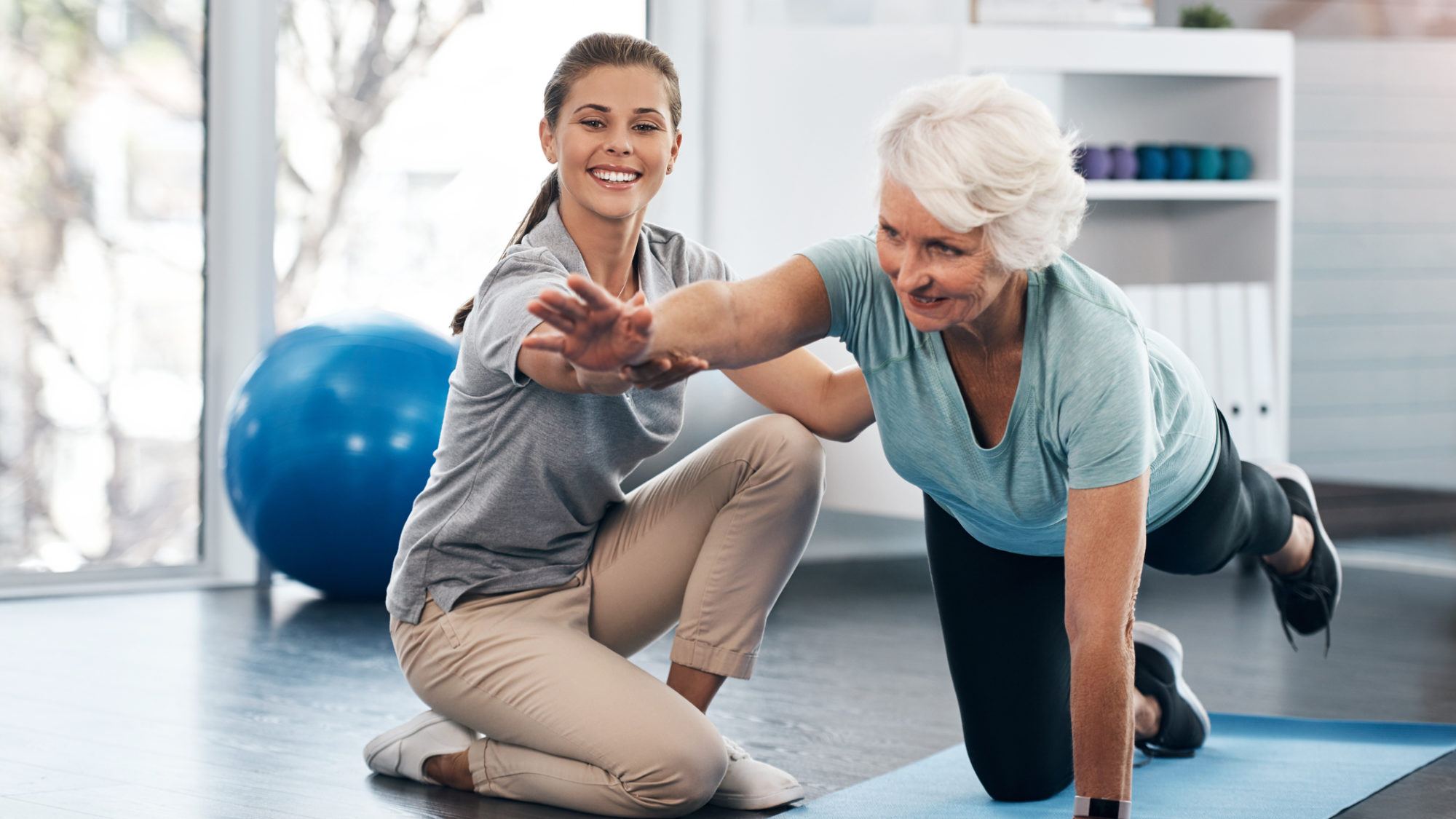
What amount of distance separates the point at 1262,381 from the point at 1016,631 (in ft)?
7.62

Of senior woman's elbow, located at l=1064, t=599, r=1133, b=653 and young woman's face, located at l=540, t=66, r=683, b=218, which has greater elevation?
young woman's face, located at l=540, t=66, r=683, b=218

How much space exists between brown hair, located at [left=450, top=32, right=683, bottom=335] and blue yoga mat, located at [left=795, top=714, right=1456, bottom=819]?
33.0 inches

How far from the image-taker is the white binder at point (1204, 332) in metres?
3.98

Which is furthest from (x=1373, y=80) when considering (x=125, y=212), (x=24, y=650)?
(x=24, y=650)

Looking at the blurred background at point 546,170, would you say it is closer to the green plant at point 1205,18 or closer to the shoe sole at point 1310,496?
the green plant at point 1205,18

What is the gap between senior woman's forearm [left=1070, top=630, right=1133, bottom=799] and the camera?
1.48 m

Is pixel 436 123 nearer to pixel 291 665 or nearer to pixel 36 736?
pixel 291 665

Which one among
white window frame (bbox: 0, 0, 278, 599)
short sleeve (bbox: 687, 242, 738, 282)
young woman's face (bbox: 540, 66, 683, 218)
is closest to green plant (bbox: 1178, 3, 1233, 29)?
white window frame (bbox: 0, 0, 278, 599)

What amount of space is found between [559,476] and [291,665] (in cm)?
120

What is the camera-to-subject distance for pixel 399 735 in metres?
2.11

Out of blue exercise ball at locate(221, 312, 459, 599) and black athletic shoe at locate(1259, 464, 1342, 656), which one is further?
blue exercise ball at locate(221, 312, 459, 599)

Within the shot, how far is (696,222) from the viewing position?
14.2 feet

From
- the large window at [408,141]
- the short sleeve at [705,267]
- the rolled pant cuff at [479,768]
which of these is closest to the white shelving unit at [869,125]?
the large window at [408,141]

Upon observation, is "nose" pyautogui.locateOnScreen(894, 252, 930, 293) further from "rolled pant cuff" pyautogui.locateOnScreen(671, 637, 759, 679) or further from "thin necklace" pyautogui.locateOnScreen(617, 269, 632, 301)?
"rolled pant cuff" pyautogui.locateOnScreen(671, 637, 759, 679)
